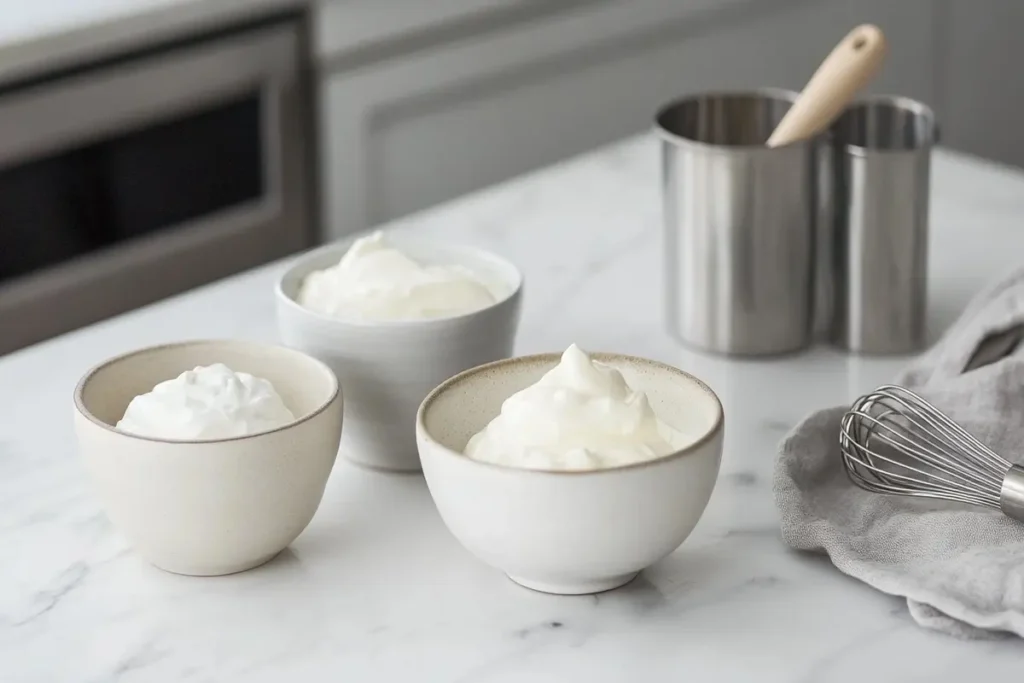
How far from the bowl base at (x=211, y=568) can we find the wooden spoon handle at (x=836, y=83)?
1.46ft

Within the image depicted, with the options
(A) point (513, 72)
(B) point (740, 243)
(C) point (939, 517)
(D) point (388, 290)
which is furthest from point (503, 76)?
(C) point (939, 517)

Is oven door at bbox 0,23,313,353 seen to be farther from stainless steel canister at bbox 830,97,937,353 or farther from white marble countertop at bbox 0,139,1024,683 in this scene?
stainless steel canister at bbox 830,97,937,353

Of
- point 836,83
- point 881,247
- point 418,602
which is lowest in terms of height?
point 418,602

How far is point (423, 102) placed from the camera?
1860mm

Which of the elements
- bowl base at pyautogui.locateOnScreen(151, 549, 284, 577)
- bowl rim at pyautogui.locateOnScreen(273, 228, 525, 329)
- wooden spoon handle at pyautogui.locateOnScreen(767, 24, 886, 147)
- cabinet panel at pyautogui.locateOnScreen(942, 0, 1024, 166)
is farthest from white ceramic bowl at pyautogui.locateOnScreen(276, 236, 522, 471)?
cabinet panel at pyautogui.locateOnScreen(942, 0, 1024, 166)

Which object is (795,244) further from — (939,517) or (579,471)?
(579,471)

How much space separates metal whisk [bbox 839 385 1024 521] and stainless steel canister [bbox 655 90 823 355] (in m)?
0.14

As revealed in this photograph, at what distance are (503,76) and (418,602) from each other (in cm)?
133

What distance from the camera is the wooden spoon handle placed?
0.91 meters

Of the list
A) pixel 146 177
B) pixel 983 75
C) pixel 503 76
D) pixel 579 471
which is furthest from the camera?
pixel 983 75

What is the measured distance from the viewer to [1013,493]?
0.71 m

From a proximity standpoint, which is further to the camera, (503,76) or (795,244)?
(503,76)

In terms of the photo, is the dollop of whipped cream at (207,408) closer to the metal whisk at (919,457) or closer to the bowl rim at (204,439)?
the bowl rim at (204,439)

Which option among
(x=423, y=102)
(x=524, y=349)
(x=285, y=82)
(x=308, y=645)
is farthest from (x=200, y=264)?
(x=308, y=645)
